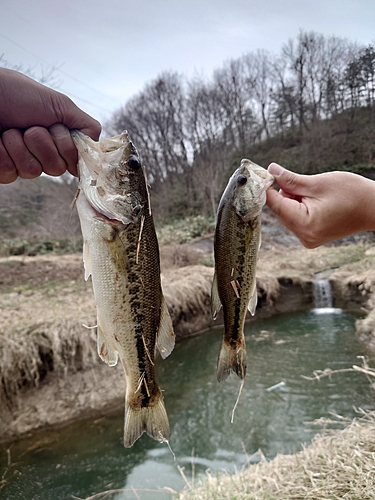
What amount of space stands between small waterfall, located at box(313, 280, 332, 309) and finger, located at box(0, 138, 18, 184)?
11320 millimetres

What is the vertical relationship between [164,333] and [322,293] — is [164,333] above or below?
above

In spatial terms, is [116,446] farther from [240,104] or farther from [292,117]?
[292,117]

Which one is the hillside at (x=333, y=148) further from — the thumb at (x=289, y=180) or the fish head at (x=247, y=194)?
the fish head at (x=247, y=194)

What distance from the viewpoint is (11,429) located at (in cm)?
580

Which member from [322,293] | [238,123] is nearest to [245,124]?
[238,123]

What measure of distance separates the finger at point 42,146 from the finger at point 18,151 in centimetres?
3

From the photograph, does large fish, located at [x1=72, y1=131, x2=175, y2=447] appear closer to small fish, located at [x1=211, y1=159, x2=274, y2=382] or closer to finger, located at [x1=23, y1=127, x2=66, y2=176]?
finger, located at [x1=23, y1=127, x2=66, y2=176]

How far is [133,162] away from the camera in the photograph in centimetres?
169

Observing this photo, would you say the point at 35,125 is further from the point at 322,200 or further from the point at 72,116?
the point at 322,200

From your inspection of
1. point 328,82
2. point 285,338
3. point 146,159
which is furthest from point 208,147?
point 285,338

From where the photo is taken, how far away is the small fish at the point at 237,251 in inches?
78.0

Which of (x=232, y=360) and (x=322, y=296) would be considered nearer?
(x=232, y=360)

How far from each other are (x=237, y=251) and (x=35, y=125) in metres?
1.25

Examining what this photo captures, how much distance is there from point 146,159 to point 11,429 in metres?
21.5
